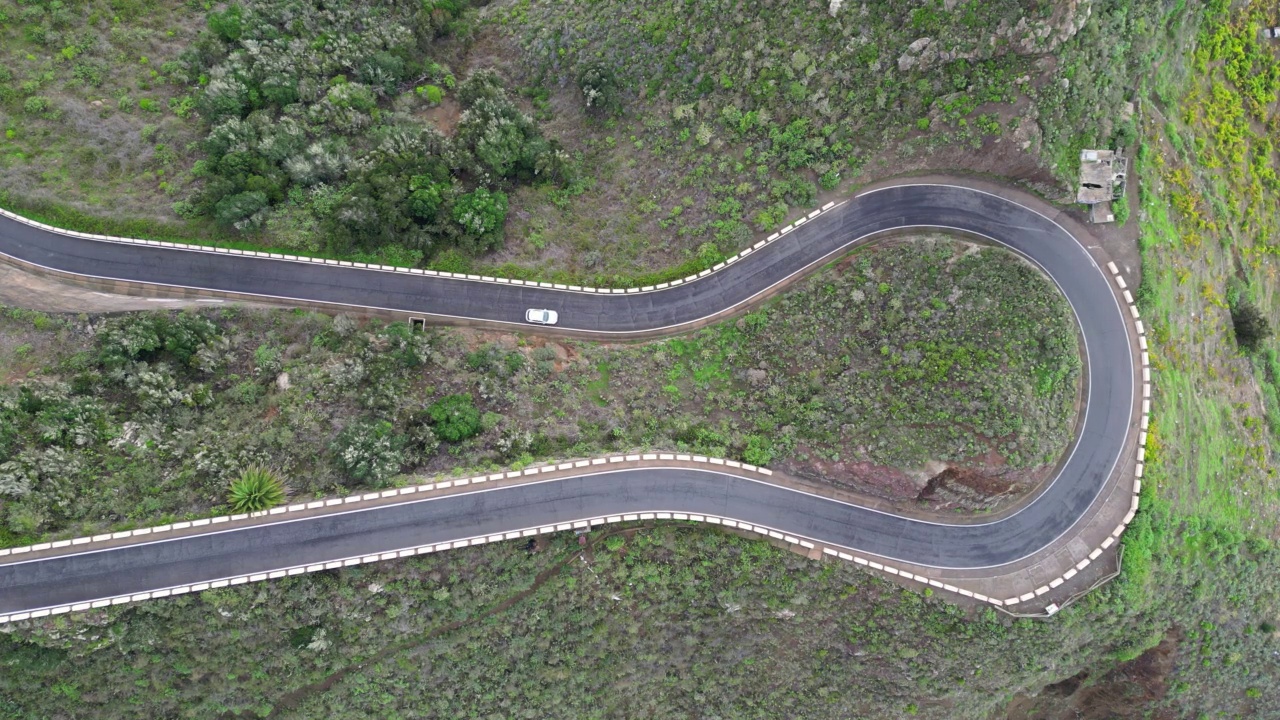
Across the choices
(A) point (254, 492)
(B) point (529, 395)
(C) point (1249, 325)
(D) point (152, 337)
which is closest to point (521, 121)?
(B) point (529, 395)

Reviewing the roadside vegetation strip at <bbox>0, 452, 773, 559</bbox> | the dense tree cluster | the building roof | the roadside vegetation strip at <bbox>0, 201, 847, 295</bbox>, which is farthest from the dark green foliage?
the building roof

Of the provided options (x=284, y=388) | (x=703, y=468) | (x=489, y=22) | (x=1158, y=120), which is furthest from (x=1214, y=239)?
(x=284, y=388)

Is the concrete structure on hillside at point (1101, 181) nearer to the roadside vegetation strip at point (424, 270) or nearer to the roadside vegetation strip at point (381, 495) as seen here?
the roadside vegetation strip at point (424, 270)

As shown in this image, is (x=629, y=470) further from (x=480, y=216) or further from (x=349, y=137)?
(x=349, y=137)

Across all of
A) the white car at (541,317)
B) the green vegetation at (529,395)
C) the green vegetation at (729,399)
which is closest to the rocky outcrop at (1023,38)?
the green vegetation at (729,399)

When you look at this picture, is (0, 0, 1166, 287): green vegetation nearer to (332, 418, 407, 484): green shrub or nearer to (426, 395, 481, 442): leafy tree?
(426, 395, 481, 442): leafy tree

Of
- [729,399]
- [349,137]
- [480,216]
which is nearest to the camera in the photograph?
[729,399]

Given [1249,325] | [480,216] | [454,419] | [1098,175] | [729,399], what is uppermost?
[1098,175]
